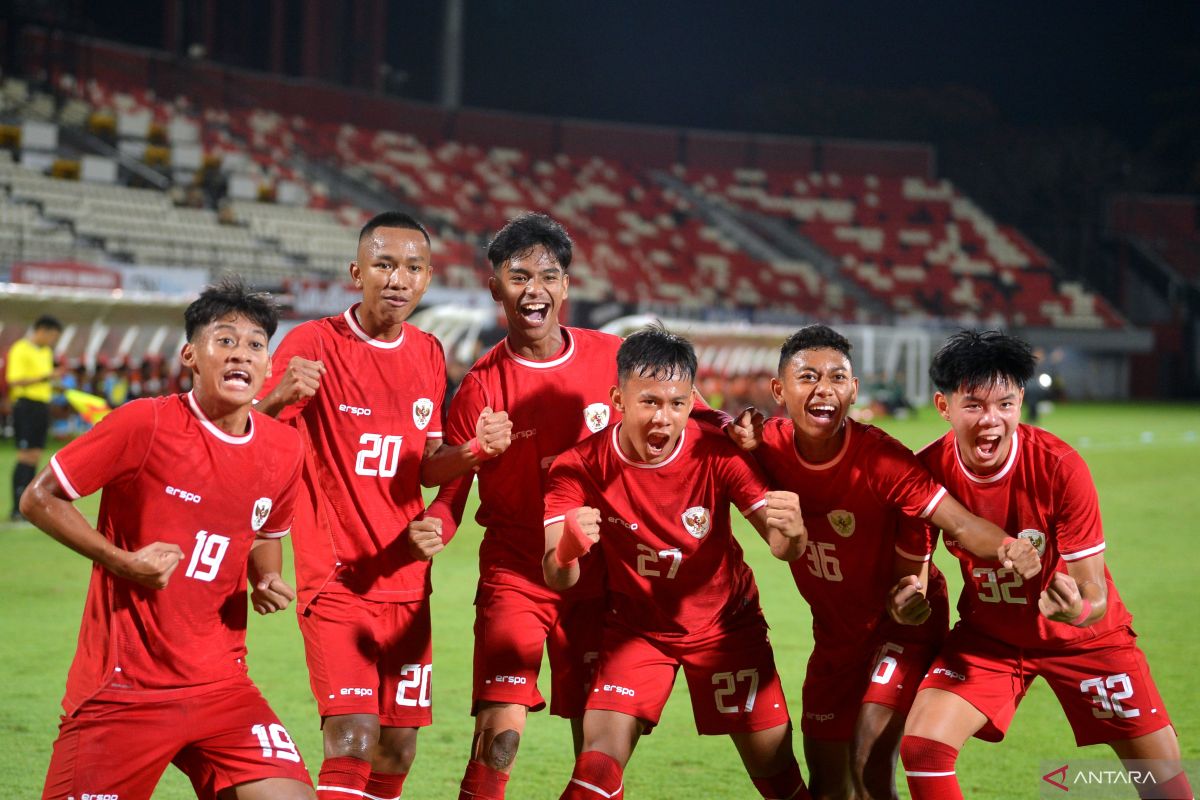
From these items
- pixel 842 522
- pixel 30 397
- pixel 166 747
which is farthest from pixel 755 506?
pixel 30 397

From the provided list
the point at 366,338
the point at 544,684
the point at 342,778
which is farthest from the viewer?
the point at 544,684

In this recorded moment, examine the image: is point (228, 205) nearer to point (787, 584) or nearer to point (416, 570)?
point (787, 584)

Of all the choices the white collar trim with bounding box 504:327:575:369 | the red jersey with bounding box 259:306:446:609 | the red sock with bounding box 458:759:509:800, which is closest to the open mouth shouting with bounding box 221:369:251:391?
the red jersey with bounding box 259:306:446:609

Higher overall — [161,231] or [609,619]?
[161,231]

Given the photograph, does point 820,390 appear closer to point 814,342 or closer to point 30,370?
point 814,342

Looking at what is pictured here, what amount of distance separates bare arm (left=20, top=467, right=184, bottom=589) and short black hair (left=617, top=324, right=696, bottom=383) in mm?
1673

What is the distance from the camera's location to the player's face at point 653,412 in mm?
4492

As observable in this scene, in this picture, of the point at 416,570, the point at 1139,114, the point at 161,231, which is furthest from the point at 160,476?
the point at 1139,114

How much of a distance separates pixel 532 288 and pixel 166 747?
6.96ft

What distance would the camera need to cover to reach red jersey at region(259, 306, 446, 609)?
4.78 m

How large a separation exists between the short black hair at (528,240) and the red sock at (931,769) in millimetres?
2202

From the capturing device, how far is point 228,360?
400cm

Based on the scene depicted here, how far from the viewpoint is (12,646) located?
304 inches

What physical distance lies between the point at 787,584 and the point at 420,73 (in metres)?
40.7
